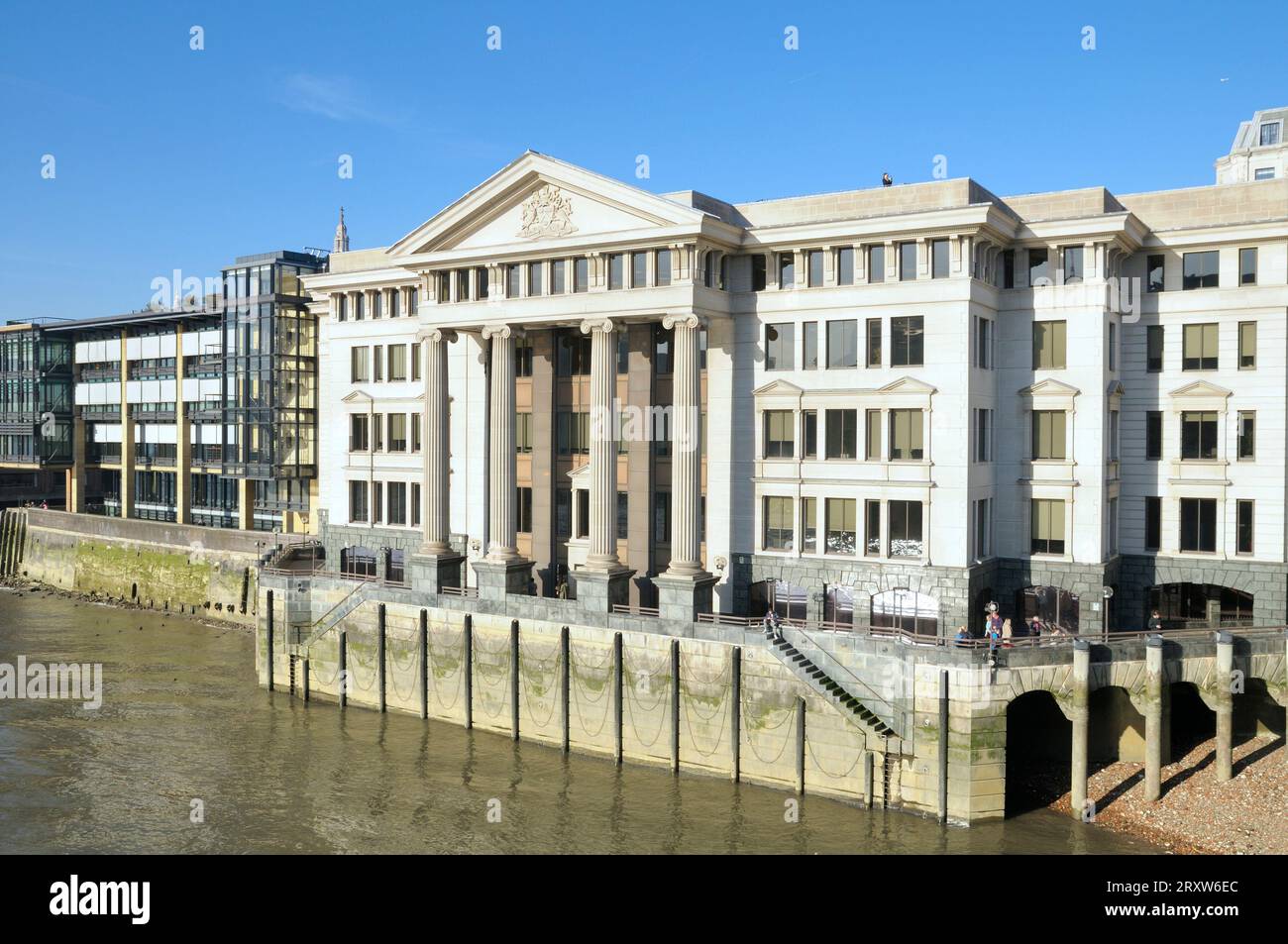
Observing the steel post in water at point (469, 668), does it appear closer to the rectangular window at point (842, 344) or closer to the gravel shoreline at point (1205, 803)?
the rectangular window at point (842, 344)

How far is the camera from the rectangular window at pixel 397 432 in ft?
233

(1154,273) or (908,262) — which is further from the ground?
(908,262)

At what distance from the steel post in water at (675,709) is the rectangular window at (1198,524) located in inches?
1013

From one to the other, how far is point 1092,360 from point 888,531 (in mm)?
12416

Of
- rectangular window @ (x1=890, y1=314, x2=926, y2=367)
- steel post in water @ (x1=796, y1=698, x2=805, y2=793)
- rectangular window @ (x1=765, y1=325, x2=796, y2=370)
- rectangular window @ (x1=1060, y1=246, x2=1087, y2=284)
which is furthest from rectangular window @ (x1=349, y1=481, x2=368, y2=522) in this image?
rectangular window @ (x1=1060, y1=246, x2=1087, y2=284)

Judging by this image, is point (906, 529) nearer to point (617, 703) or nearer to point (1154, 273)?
point (617, 703)

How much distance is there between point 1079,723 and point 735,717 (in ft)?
45.5

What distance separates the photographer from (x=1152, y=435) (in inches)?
2174

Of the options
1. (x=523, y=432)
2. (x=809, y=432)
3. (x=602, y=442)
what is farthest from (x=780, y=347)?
(x=523, y=432)

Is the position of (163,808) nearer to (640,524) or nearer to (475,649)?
(475,649)

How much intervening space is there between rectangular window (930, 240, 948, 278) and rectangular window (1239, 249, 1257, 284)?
47.1ft

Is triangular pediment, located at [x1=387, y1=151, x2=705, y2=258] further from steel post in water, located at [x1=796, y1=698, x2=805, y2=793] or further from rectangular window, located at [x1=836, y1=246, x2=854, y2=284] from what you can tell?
steel post in water, located at [x1=796, y1=698, x2=805, y2=793]

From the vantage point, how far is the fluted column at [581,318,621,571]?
56.4 m
